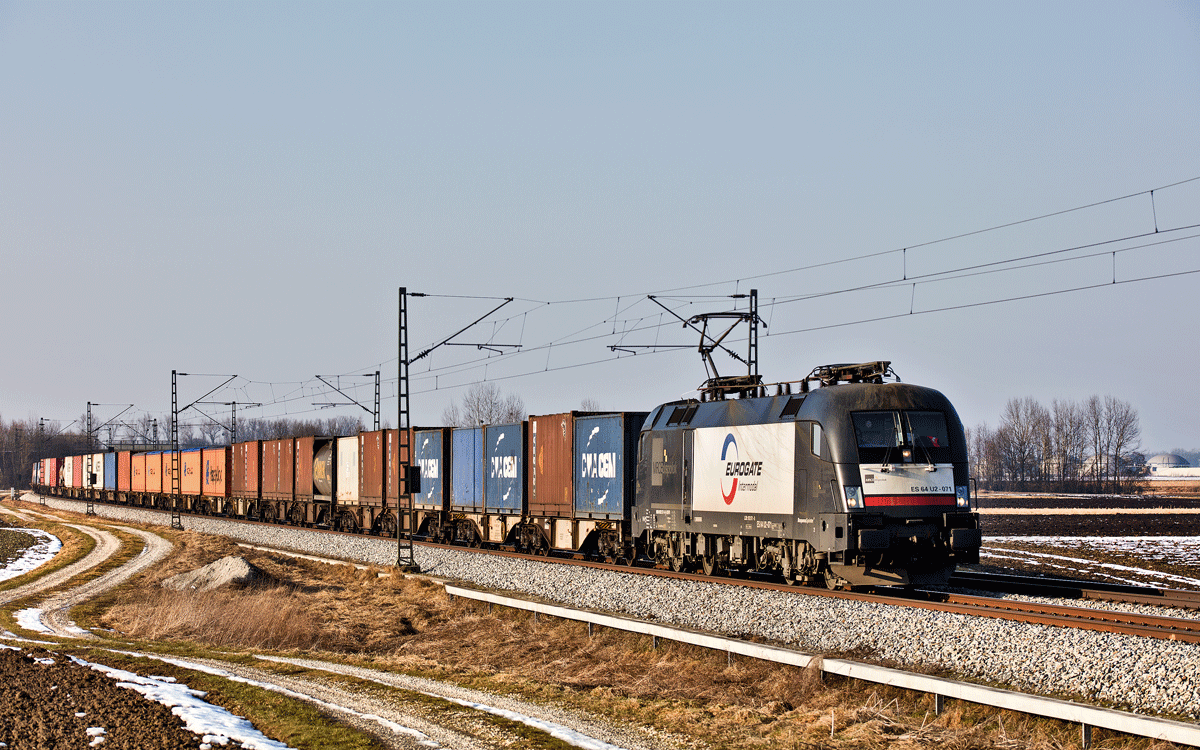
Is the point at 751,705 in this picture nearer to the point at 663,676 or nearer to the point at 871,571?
the point at 663,676

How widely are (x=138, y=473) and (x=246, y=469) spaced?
68.4 feet

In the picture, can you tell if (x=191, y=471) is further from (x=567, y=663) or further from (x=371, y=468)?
(x=567, y=663)

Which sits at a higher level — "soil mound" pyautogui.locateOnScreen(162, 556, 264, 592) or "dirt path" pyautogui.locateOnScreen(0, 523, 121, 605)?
"soil mound" pyautogui.locateOnScreen(162, 556, 264, 592)

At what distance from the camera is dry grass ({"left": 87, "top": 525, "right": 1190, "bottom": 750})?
36.5 feet

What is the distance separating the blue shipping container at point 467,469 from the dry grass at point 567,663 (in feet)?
19.6

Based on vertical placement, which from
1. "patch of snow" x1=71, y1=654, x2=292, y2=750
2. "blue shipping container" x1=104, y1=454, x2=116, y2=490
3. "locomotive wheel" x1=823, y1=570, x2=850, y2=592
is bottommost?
"patch of snow" x1=71, y1=654, x2=292, y2=750

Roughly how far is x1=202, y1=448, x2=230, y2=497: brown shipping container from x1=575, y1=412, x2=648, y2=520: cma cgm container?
3599 cm

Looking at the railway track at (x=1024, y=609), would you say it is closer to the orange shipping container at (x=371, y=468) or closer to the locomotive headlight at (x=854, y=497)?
the locomotive headlight at (x=854, y=497)

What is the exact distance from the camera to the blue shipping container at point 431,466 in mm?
37938

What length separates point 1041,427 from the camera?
477 ft

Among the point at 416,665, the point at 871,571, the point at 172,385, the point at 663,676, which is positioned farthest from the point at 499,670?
the point at 172,385

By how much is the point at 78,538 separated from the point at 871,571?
3800 centimetres

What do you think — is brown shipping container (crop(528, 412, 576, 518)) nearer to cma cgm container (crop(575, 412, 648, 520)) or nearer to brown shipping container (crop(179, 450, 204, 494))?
cma cgm container (crop(575, 412, 648, 520))

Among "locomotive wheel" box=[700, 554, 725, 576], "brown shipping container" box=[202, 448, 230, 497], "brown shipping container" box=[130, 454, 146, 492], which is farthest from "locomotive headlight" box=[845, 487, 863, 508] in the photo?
"brown shipping container" box=[130, 454, 146, 492]
